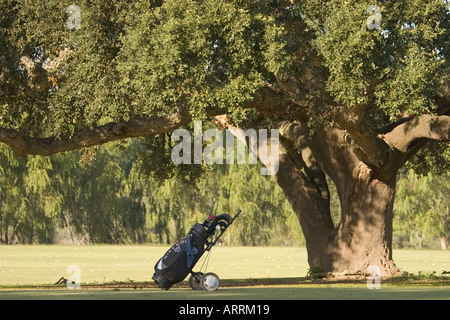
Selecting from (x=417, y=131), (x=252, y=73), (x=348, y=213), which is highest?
(x=252, y=73)

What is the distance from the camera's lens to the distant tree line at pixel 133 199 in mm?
49562

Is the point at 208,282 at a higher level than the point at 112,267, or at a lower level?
lower

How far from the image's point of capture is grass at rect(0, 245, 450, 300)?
14.3m

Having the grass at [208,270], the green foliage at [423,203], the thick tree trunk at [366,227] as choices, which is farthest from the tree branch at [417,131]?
the green foliage at [423,203]

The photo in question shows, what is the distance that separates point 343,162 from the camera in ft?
77.3

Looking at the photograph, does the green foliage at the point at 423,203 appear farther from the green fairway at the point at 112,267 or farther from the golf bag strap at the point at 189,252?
the golf bag strap at the point at 189,252

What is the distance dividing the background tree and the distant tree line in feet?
75.2

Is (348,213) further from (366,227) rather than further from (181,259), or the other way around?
(181,259)

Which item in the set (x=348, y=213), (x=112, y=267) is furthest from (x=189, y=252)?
(x=112, y=267)

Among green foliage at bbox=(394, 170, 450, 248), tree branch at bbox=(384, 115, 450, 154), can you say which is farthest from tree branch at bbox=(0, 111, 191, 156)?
green foliage at bbox=(394, 170, 450, 248)

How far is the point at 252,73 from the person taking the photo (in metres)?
18.1

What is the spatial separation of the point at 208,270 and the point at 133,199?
2941 cm

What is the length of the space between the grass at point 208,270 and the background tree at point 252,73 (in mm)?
3155

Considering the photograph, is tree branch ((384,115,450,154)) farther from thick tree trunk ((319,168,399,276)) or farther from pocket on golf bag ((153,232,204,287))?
pocket on golf bag ((153,232,204,287))
